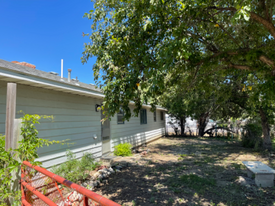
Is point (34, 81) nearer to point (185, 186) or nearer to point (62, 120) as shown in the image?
point (62, 120)

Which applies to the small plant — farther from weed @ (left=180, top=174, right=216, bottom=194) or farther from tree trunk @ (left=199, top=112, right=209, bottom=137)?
tree trunk @ (left=199, top=112, right=209, bottom=137)

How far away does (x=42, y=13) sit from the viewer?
948 centimetres

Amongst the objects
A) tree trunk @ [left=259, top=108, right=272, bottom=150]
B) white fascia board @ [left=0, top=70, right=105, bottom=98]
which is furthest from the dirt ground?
white fascia board @ [left=0, top=70, right=105, bottom=98]

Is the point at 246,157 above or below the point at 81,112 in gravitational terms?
below

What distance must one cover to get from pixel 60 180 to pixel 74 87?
12.0 feet

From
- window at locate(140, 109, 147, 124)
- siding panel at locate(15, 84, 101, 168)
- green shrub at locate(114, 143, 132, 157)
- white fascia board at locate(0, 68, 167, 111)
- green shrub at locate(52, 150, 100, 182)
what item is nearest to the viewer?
white fascia board at locate(0, 68, 167, 111)

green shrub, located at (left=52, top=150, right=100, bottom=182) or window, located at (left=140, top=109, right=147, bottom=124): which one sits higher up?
window, located at (left=140, top=109, right=147, bottom=124)

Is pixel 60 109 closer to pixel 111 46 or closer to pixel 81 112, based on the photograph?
pixel 81 112

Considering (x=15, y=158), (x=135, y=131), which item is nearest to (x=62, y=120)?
(x=15, y=158)

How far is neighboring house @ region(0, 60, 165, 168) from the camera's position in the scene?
368 centimetres

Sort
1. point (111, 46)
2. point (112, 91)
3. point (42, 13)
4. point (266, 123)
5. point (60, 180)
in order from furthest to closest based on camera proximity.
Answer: point (42, 13), point (266, 123), point (111, 46), point (112, 91), point (60, 180)

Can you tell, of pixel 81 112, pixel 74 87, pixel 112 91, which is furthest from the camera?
pixel 81 112

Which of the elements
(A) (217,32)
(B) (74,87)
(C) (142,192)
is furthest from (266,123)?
(B) (74,87)

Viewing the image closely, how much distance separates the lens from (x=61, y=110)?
203 inches
